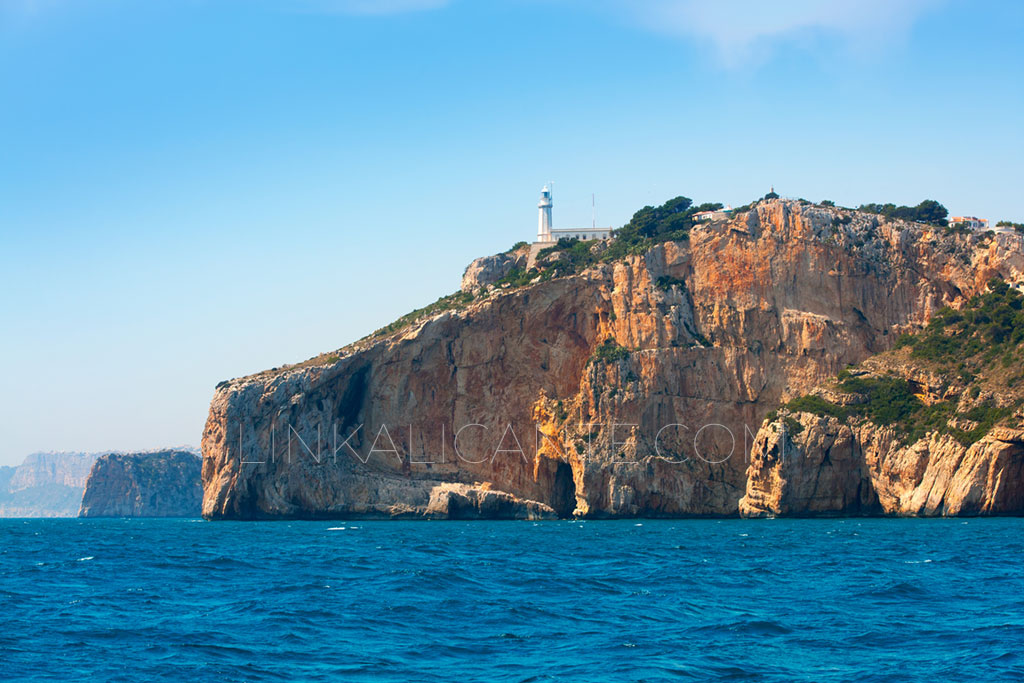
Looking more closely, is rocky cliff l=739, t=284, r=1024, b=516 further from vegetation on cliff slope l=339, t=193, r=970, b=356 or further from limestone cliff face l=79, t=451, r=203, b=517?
limestone cliff face l=79, t=451, r=203, b=517

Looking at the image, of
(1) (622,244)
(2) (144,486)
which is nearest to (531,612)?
(1) (622,244)

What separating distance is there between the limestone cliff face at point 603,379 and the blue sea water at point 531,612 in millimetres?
26088

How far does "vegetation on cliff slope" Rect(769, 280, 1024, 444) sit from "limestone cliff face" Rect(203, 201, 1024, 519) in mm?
2970

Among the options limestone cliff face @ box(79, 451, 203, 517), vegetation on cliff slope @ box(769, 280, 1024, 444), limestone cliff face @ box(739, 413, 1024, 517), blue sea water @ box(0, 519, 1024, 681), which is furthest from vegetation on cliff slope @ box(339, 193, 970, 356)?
limestone cliff face @ box(79, 451, 203, 517)

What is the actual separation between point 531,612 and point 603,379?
4888 centimetres

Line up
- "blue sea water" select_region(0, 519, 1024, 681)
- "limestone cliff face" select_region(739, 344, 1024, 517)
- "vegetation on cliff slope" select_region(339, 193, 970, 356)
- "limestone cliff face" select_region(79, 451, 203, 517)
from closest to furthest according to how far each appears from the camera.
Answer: "blue sea water" select_region(0, 519, 1024, 681), "limestone cliff face" select_region(739, 344, 1024, 517), "vegetation on cliff slope" select_region(339, 193, 970, 356), "limestone cliff face" select_region(79, 451, 203, 517)

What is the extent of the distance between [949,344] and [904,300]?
5.95 m

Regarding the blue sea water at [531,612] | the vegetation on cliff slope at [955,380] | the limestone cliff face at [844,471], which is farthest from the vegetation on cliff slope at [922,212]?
the blue sea water at [531,612]

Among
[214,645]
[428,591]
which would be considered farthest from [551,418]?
[214,645]

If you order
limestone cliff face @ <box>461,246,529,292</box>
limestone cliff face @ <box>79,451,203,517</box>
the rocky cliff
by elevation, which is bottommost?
limestone cliff face @ <box>79,451,203,517</box>

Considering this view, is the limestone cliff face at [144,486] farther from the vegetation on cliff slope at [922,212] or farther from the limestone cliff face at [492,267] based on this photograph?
the vegetation on cliff slope at [922,212]

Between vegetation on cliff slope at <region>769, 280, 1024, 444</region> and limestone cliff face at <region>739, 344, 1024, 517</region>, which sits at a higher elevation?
vegetation on cliff slope at <region>769, 280, 1024, 444</region>

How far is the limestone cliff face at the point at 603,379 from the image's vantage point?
74.3 metres

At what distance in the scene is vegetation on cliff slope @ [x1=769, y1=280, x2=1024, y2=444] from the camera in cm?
6531
